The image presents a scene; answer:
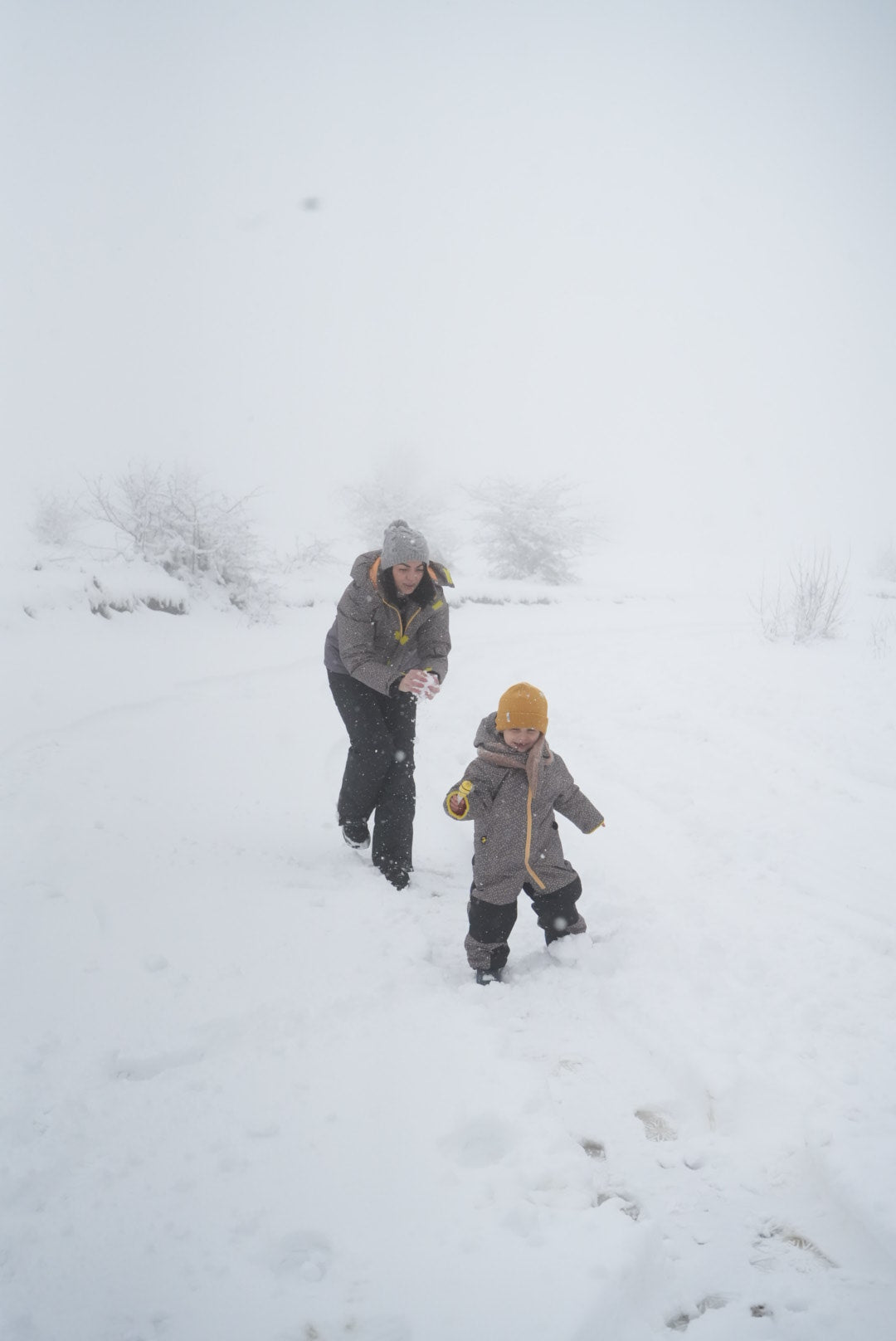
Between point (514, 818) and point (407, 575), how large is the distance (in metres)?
1.42

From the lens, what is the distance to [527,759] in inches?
124

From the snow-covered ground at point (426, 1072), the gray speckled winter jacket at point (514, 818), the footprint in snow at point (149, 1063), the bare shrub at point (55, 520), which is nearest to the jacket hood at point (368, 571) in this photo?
the gray speckled winter jacket at point (514, 818)

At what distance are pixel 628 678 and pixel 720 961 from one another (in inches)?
236

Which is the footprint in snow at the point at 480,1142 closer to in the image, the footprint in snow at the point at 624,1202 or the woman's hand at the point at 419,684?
the footprint in snow at the point at 624,1202

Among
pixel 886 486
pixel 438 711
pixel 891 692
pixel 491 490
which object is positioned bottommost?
pixel 438 711

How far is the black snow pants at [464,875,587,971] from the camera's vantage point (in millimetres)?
3045

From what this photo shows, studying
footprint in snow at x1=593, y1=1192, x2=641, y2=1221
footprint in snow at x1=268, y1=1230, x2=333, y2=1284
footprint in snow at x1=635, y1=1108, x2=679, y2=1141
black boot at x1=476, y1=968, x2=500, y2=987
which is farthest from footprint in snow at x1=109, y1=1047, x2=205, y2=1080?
footprint in snow at x1=635, y1=1108, x2=679, y2=1141

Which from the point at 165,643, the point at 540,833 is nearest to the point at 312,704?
the point at 165,643

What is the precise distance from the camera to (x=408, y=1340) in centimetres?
147

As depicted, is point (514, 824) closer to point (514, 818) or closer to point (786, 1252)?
point (514, 818)

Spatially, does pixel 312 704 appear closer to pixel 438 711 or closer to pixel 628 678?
pixel 438 711

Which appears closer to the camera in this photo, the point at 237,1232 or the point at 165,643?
the point at 237,1232

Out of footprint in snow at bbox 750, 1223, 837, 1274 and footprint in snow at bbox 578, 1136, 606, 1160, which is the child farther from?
footprint in snow at bbox 750, 1223, 837, 1274

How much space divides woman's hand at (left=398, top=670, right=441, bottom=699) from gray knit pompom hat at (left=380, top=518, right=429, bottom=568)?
600mm
